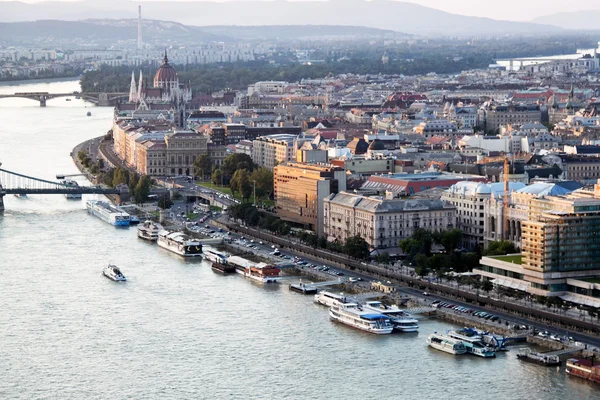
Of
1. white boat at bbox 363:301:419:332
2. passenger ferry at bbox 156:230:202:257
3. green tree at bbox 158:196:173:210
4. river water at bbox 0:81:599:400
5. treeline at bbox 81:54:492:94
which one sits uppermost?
treeline at bbox 81:54:492:94

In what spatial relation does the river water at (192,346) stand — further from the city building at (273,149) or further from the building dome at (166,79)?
the building dome at (166,79)

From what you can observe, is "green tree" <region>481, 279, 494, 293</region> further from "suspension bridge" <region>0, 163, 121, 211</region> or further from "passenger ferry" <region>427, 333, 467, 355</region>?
"suspension bridge" <region>0, 163, 121, 211</region>

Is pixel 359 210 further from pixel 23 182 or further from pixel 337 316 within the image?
pixel 23 182

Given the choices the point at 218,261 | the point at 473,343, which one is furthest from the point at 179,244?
the point at 473,343

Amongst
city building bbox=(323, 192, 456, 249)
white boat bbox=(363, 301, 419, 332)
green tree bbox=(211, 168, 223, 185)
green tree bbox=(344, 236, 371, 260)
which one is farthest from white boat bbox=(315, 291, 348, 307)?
green tree bbox=(211, 168, 223, 185)

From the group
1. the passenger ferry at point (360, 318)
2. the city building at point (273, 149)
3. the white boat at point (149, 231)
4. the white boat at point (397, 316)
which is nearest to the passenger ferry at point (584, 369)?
the white boat at point (397, 316)

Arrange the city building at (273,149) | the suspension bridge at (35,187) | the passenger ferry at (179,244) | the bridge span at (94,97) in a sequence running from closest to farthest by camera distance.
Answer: the passenger ferry at (179,244) → the suspension bridge at (35,187) → the city building at (273,149) → the bridge span at (94,97)

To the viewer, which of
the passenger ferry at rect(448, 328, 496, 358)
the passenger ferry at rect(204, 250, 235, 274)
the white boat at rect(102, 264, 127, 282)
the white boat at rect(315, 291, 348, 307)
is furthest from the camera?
the passenger ferry at rect(204, 250, 235, 274)
